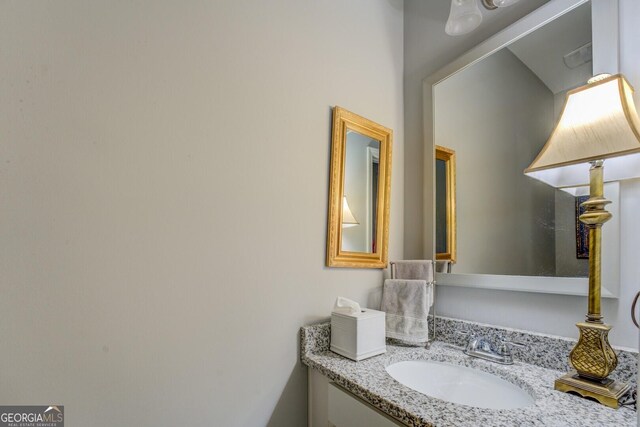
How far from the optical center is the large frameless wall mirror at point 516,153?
96cm

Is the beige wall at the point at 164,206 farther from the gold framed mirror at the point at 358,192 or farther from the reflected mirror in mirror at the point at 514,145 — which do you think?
the reflected mirror in mirror at the point at 514,145

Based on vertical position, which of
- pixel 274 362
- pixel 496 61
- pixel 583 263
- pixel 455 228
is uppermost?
pixel 496 61

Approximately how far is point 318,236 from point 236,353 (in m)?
0.50

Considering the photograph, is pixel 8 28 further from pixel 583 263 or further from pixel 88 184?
pixel 583 263

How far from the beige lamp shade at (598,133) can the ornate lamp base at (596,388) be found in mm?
553

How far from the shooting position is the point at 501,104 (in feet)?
3.84

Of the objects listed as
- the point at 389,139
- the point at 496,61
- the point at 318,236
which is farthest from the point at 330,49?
the point at 318,236

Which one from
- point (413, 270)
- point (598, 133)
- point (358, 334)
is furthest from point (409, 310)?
point (598, 133)

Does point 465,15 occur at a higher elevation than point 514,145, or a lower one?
higher

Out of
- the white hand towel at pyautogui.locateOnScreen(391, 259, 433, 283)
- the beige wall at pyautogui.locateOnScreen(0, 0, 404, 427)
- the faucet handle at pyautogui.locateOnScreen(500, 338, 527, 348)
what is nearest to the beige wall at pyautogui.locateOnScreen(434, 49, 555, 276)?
the white hand towel at pyautogui.locateOnScreen(391, 259, 433, 283)

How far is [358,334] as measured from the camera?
3.43 feet

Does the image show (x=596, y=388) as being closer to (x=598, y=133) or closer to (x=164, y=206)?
(x=598, y=133)

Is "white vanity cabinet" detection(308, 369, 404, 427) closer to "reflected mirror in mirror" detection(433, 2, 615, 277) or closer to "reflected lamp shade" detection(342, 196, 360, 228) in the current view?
"reflected lamp shade" detection(342, 196, 360, 228)

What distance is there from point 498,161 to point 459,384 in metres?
0.82
